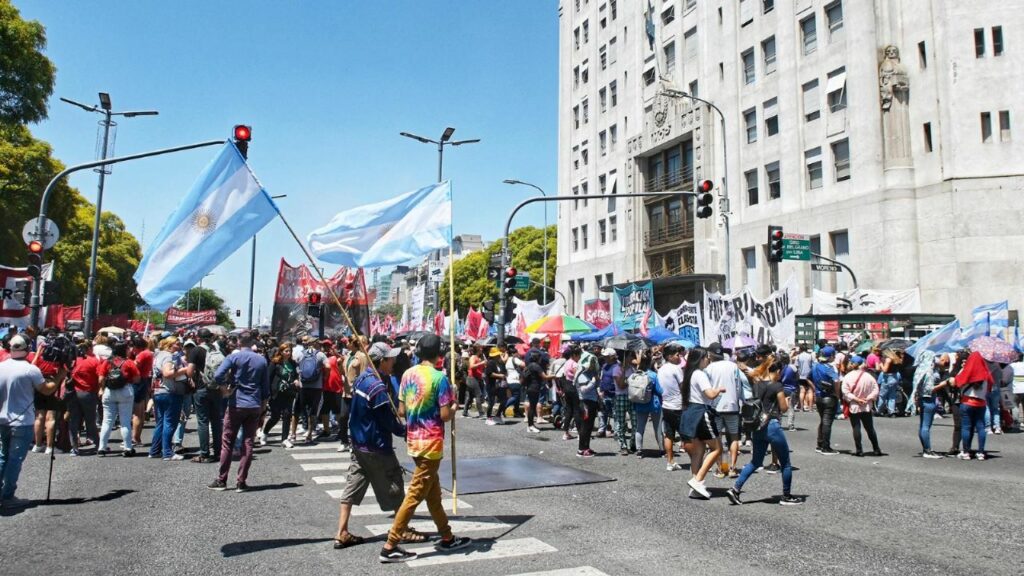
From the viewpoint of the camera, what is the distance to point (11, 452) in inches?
290

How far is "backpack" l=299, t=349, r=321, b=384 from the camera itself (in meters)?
12.3

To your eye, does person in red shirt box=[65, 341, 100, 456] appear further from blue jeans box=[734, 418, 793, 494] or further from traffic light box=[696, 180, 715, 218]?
traffic light box=[696, 180, 715, 218]

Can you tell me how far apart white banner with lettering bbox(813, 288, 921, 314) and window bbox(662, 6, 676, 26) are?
21.6 m

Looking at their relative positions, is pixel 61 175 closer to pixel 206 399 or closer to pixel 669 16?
pixel 206 399

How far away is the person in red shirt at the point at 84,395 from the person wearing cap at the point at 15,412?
12.1 ft

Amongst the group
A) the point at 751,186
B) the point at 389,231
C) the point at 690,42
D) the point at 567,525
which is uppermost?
the point at 690,42

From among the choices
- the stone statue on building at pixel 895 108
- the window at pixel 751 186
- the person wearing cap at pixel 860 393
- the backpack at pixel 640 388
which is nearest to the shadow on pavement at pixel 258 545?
the backpack at pixel 640 388

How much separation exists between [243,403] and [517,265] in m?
61.3

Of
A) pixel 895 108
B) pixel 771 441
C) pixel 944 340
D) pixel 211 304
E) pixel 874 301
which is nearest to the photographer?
pixel 771 441

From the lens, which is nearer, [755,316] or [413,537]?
[413,537]

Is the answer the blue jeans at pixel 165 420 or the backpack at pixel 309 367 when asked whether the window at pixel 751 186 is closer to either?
the backpack at pixel 309 367

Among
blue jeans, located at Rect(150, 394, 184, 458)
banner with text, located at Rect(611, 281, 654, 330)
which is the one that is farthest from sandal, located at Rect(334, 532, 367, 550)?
banner with text, located at Rect(611, 281, 654, 330)

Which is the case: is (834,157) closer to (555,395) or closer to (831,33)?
(831,33)

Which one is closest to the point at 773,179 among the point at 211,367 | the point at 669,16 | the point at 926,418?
the point at 669,16
